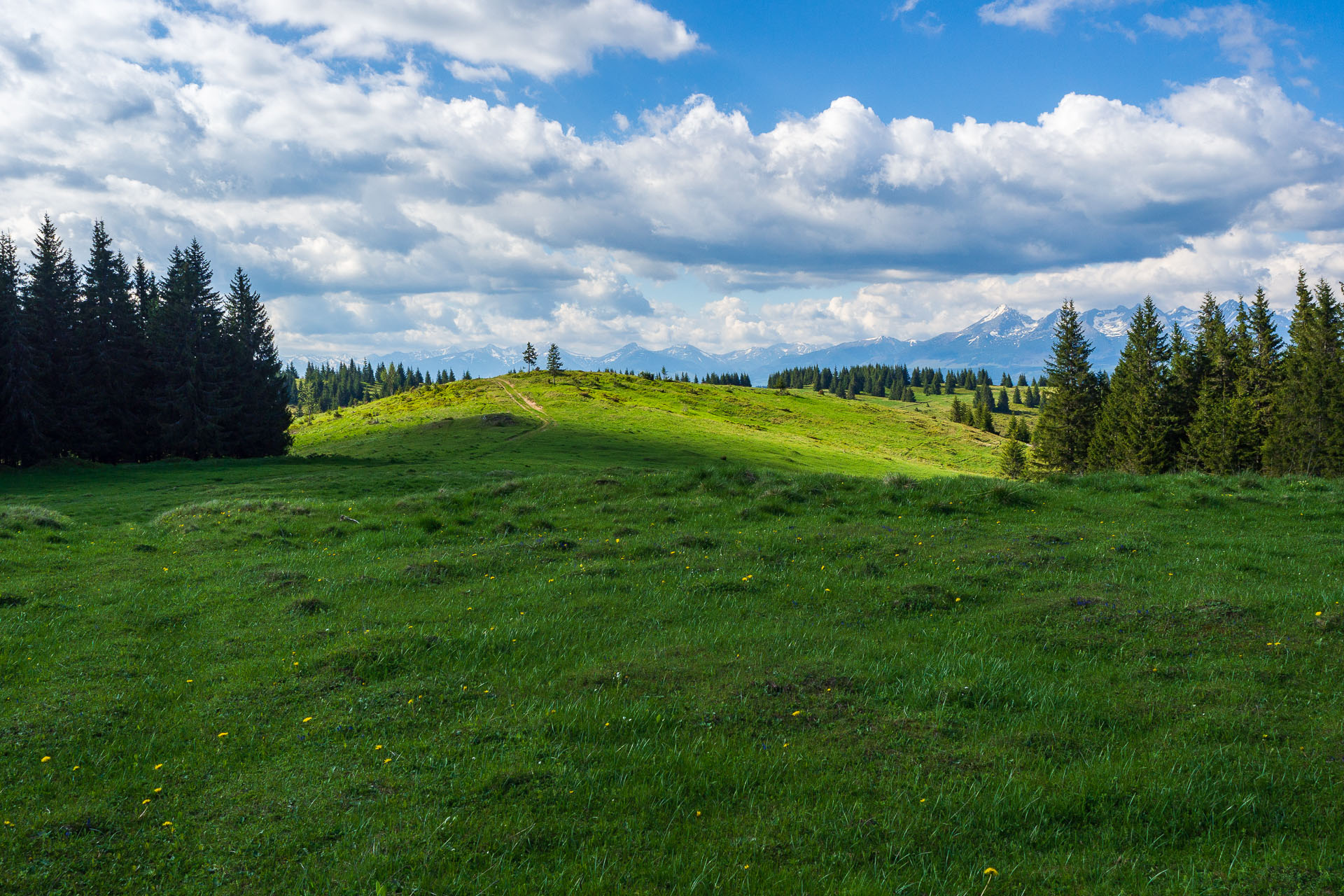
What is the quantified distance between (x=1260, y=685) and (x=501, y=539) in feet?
48.9

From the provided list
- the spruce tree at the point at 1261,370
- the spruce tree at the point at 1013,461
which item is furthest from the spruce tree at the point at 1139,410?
the spruce tree at the point at 1013,461

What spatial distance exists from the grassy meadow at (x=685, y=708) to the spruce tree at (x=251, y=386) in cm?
5289

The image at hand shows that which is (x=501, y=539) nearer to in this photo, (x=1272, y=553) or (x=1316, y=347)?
(x=1272, y=553)

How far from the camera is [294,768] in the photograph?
645cm

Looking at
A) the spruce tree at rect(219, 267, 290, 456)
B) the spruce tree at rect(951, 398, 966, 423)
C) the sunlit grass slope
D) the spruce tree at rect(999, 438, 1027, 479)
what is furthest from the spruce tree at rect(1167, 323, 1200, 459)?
the spruce tree at rect(951, 398, 966, 423)

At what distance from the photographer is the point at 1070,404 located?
7094 cm

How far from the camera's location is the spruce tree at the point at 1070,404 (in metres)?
70.4

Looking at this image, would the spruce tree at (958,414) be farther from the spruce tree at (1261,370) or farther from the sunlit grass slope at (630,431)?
the spruce tree at (1261,370)

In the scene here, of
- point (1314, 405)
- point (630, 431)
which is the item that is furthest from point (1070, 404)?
point (630, 431)

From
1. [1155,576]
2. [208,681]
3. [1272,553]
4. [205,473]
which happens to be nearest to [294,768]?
[208,681]

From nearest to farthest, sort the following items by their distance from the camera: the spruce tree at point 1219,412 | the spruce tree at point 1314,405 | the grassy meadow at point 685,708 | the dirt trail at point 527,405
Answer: the grassy meadow at point 685,708 < the spruce tree at point 1314,405 < the spruce tree at point 1219,412 < the dirt trail at point 527,405

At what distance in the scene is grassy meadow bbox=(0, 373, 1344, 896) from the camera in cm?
517

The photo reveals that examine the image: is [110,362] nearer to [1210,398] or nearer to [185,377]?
[185,377]

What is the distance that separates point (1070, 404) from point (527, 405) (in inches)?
3133
